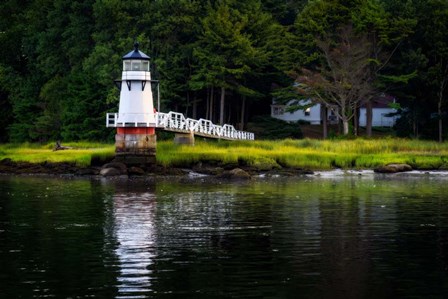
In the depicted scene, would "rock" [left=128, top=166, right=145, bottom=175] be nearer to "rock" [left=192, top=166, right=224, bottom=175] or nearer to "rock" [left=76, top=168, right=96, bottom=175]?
"rock" [left=76, top=168, right=96, bottom=175]

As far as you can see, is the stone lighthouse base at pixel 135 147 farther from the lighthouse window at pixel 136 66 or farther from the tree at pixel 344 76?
the tree at pixel 344 76

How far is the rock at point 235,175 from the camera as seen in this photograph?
2195 inches

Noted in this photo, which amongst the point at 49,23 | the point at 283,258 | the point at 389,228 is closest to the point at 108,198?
the point at 389,228

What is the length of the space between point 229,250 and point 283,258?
2.08m

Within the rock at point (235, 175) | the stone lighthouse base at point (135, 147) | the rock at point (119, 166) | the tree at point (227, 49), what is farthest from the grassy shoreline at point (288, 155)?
the tree at point (227, 49)

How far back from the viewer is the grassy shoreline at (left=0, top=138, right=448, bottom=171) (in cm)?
6069

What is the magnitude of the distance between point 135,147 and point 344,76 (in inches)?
1023

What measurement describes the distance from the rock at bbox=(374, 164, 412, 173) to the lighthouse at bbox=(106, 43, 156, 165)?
15.9 meters

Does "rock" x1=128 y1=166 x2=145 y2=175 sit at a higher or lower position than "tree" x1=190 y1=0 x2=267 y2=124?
lower

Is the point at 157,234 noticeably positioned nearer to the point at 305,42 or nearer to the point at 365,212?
the point at 365,212

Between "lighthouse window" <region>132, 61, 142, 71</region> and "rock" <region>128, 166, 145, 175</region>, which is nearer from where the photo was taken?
"rock" <region>128, 166, 145, 175</region>

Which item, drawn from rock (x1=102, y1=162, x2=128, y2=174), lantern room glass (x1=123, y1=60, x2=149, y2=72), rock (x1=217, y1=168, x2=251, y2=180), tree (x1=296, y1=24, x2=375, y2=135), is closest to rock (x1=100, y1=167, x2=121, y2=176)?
rock (x1=102, y1=162, x2=128, y2=174)

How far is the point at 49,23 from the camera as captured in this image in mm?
97625

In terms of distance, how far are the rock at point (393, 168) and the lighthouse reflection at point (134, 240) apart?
2167 centimetres
